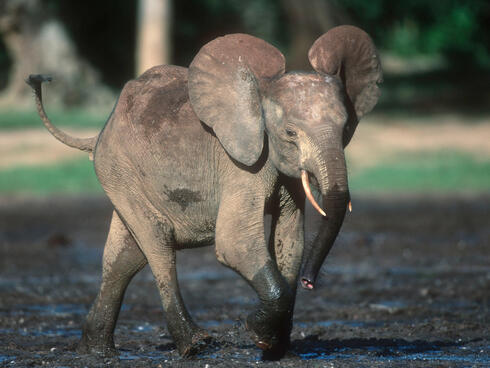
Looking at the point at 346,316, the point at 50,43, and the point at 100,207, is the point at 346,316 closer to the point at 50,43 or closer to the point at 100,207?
the point at 100,207

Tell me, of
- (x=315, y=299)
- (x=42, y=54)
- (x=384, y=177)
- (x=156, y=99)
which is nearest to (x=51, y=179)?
(x=384, y=177)

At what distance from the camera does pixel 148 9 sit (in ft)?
83.9

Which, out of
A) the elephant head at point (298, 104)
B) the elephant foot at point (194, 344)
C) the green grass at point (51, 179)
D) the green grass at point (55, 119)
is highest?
the green grass at point (55, 119)

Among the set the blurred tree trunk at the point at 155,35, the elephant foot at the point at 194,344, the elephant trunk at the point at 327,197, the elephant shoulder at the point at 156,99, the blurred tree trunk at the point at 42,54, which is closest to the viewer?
the elephant trunk at the point at 327,197

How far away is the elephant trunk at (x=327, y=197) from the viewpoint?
19.4ft

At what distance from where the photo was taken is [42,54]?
3098 centimetres

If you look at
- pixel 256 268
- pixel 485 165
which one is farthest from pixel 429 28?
pixel 256 268

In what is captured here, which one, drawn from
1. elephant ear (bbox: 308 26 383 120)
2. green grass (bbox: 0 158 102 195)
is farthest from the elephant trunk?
green grass (bbox: 0 158 102 195)

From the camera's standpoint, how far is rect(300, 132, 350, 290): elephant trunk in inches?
233

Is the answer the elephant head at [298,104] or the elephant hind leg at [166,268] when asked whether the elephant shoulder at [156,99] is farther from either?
the elephant hind leg at [166,268]

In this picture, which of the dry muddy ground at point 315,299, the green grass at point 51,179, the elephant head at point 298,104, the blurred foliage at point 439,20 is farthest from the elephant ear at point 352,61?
the blurred foliage at point 439,20

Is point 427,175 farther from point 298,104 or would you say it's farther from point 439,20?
point 439,20

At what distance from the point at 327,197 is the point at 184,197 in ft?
4.05

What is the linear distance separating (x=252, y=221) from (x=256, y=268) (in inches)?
11.7
